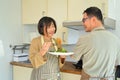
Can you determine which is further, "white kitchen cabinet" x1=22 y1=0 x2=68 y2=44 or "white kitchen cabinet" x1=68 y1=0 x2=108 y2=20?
"white kitchen cabinet" x1=22 y1=0 x2=68 y2=44

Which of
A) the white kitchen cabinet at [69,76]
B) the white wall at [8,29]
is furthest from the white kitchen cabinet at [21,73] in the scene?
the white kitchen cabinet at [69,76]

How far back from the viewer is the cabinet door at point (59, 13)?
115 inches

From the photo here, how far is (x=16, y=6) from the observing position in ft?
11.2

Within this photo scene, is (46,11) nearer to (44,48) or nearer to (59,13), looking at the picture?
(59,13)

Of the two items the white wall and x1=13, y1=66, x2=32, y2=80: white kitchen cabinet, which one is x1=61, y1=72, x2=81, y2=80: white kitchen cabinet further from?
the white wall

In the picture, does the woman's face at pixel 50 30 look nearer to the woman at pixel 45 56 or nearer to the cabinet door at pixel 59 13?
the woman at pixel 45 56

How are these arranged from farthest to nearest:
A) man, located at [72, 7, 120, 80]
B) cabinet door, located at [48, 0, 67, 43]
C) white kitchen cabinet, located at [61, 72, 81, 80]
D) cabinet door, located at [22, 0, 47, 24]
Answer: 1. cabinet door, located at [22, 0, 47, 24]
2. cabinet door, located at [48, 0, 67, 43]
3. white kitchen cabinet, located at [61, 72, 81, 80]
4. man, located at [72, 7, 120, 80]

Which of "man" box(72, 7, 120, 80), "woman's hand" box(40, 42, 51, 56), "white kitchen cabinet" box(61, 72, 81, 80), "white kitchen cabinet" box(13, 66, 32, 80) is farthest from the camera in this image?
"white kitchen cabinet" box(13, 66, 32, 80)

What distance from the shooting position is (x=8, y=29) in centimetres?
332

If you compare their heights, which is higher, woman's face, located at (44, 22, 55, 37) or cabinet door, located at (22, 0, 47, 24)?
cabinet door, located at (22, 0, 47, 24)

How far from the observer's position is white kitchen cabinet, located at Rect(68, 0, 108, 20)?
2483 millimetres

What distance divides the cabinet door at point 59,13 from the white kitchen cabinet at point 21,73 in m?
0.64

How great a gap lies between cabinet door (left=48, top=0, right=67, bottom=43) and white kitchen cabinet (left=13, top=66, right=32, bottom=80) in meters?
0.64

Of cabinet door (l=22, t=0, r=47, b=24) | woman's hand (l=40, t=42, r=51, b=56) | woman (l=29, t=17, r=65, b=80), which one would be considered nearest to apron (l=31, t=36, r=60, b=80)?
woman (l=29, t=17, r=65, b=80)
